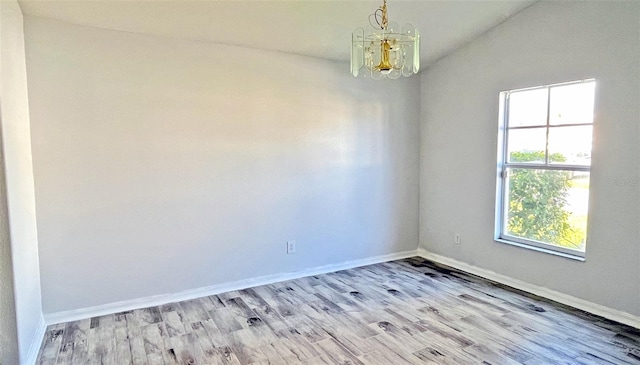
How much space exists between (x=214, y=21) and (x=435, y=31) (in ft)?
6.61

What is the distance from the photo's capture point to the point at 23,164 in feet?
8.25

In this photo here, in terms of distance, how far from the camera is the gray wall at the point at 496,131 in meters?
2.82

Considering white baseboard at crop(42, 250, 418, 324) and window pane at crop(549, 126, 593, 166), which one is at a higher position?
window pane at crop(549, 126, 593, 166)

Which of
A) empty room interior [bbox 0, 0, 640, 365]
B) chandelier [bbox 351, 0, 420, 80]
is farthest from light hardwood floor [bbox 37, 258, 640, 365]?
chandelier [bbox 351, 0, 420, 80]

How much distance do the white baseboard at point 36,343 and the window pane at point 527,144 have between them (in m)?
4.10

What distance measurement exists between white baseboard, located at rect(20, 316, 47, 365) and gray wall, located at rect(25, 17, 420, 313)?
0.17m

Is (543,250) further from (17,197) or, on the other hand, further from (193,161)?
(17,197)

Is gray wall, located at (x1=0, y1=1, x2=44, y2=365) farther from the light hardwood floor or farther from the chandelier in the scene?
the chandelier

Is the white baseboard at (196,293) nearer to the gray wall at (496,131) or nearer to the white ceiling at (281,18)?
the gray wall at (496,131)

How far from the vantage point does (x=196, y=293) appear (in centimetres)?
346

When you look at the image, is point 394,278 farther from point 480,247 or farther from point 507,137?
point 507,137

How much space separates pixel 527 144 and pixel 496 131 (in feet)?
1.04

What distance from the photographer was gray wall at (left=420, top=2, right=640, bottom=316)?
9.24 feet

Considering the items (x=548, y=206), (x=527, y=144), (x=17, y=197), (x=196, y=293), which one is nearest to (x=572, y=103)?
(x=527, y=144)
